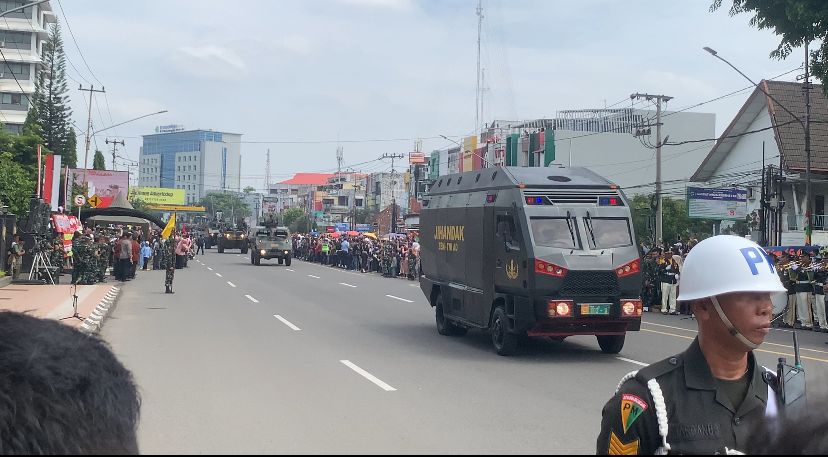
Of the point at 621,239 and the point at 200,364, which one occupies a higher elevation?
the point at 621,239

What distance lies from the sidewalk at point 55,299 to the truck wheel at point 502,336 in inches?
297

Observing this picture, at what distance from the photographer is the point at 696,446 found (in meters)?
2.47

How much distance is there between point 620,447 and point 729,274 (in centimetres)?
65

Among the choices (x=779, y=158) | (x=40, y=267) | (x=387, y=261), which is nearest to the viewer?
(x=40, y=267)

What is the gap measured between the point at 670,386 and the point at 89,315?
626 inches

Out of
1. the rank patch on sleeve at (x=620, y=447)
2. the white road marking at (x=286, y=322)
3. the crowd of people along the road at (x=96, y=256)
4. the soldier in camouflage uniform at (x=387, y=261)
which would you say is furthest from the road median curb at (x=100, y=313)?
the soldier in camouflage uniform at (x=387, y=261)

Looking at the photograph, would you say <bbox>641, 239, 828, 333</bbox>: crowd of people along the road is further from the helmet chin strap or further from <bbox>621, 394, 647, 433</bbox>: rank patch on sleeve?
<bbox>621, 394, 647, 433</bbox>: rank patch on sleeve

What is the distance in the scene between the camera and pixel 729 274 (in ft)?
8.80

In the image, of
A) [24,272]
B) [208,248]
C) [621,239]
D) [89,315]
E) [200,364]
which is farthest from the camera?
[208,248]

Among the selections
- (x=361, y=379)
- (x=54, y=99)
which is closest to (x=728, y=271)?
(x=361, y=379)

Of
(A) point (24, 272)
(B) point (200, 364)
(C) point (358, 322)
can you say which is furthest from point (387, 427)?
(A) point (24, 272)

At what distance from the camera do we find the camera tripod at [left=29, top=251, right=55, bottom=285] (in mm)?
25469

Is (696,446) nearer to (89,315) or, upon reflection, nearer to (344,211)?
(89,315)

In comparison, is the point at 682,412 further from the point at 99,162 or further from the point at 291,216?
the point at 291,216
